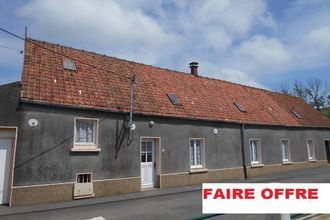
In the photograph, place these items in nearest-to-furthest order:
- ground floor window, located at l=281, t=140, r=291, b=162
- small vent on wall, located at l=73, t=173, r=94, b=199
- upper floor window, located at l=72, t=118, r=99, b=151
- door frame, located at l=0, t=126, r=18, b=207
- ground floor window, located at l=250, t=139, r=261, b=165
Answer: door frame, located at l=0, t=126, r=18, b=207 < small vent on wall, located at l=73, t=173, r=94, b=199 < upper floor window, located at l=72, t=118, r=99, b=151 < ground floor window, located at l=250, t=139, r=261, b=165 < ground floor window, located at l=281, t=140, r=291, b=162

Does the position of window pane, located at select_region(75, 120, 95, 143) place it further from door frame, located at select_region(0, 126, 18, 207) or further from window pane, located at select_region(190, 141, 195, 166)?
window pane, located at select_region(190, 141, 195, 166)

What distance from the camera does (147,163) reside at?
47.8ft

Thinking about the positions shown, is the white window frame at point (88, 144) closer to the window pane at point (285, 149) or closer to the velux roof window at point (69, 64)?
the velux roof window at point (69, 64)

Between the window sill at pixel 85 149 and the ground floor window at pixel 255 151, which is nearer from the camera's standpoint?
the window sill at pixel 85 149

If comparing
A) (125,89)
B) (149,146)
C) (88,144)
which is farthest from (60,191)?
(125,89)

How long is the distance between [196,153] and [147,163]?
10.4ft

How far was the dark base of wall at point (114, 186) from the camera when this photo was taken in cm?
1073

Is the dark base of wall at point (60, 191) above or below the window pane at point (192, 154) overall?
below

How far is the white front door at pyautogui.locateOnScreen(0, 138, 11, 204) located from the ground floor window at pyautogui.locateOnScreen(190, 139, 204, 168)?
27.7 ft

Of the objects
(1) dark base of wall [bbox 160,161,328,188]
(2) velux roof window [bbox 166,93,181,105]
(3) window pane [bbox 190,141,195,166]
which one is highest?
(2) velux roof window [bbox 166,93,181,105]

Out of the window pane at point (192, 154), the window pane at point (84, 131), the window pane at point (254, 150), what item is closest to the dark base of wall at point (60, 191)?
the window pane at point (84, 131)

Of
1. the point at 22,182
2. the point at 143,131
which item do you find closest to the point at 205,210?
the point at 22,182

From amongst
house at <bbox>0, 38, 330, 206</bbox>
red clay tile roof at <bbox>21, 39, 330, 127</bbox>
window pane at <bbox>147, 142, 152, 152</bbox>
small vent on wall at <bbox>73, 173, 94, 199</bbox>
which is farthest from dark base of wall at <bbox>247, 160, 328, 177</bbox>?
small vent on wall at <bbox>73, 173, 94, 199</bbox>

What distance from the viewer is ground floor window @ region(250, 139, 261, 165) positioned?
790 inches
